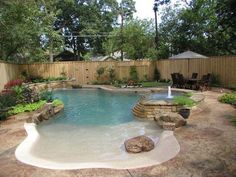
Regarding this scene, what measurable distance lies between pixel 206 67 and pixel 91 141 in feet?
37.4

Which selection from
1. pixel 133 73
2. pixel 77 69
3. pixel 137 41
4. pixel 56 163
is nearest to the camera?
pixel 56 163

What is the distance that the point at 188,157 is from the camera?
489cm

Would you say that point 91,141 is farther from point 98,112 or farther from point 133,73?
point 133,73

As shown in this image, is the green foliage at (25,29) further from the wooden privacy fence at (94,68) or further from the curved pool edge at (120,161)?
the curved pool edge at (120,161)

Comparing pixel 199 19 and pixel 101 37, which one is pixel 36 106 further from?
pixel 101 37

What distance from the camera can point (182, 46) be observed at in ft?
78.7

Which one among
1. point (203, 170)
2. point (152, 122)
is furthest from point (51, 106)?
point (203, 170)

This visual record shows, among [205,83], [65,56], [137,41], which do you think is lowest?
[205,83]

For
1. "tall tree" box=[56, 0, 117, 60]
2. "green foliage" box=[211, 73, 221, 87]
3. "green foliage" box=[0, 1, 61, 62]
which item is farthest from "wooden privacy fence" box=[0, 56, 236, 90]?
"tall tree" box=[56, 0, 117, 60]

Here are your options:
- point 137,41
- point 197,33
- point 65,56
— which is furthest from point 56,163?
point 65,56

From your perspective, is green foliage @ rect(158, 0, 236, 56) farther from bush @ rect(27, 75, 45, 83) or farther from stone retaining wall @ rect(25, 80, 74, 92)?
bush @ rect(27, 75, 45, 83)

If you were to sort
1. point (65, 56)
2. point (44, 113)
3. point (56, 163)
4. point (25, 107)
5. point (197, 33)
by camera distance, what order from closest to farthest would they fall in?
point (56, 163) → point (44, 113) → point (25, 107) → point (197, 33) → point (65, 56)

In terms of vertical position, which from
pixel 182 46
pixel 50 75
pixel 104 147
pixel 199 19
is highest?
pixel 199 19

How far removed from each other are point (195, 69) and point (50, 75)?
38.5ft
